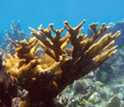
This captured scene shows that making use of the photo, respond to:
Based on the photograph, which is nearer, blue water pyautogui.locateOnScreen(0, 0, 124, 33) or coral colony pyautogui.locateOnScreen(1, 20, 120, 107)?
coral colony pyautogui.locateOnScreen(1, 20, 120, 107)

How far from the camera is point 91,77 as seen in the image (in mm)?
7422

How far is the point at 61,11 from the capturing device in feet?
497

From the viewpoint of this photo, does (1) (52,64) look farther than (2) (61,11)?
No

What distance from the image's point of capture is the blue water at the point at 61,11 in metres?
130

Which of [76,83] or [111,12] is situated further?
[111,12]

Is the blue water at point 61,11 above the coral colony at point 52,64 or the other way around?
above

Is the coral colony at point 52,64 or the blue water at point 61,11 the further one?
the blue water at point 61,11

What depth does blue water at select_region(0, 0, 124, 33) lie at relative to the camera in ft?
426

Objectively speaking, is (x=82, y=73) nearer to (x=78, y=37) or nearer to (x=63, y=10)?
(x=78, y=37)

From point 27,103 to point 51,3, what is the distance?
13867cm

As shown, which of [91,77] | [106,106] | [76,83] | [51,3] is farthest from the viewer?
[51,3]

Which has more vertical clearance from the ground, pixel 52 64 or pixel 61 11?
pixel 61 11

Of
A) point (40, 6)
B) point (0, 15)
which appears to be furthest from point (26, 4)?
point (0, 15)

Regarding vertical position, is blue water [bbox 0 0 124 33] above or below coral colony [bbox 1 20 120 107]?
above
